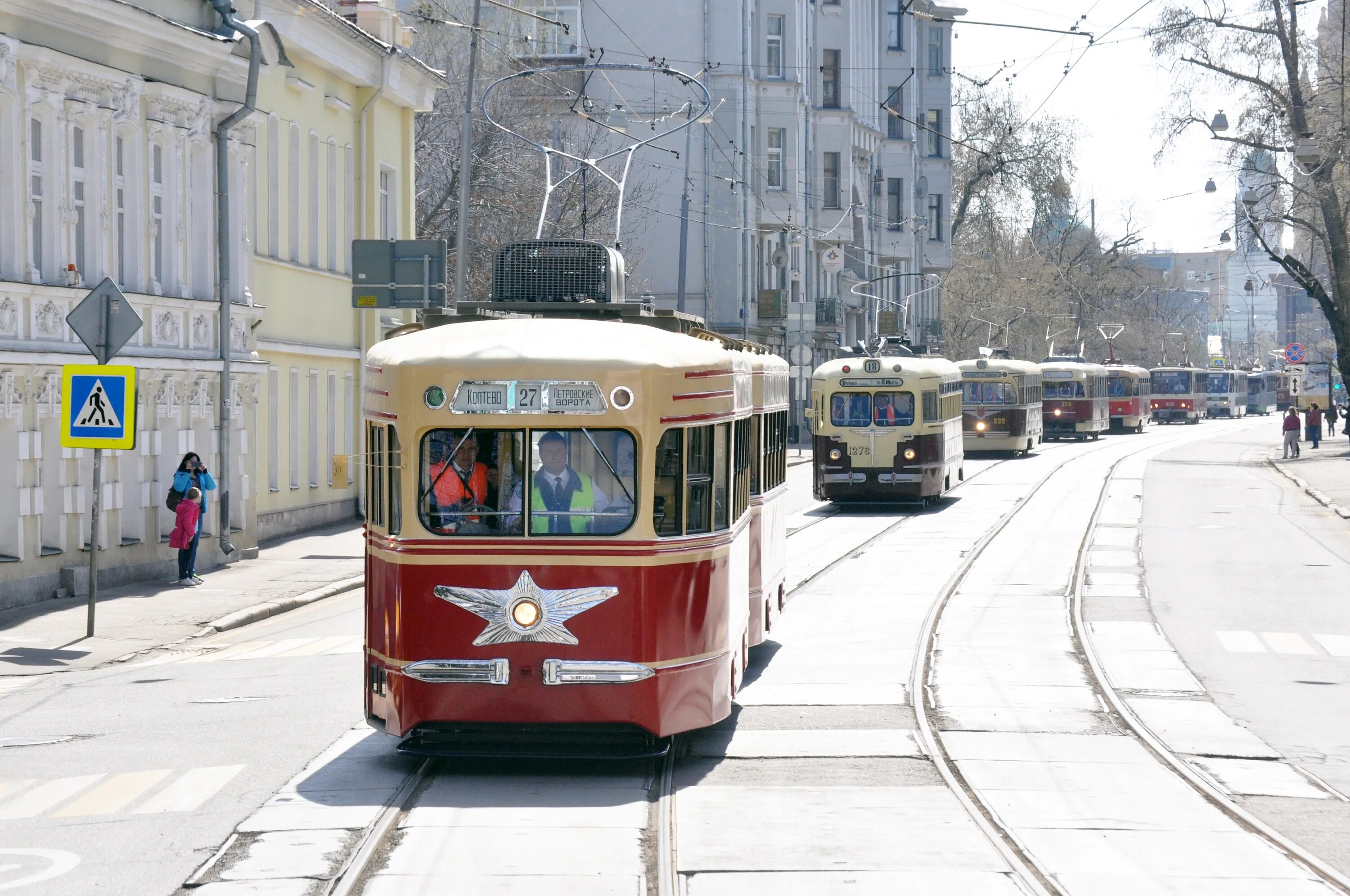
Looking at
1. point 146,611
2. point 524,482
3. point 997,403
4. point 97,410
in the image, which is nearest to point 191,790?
point 524,482

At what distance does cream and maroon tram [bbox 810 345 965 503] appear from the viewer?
105 feet

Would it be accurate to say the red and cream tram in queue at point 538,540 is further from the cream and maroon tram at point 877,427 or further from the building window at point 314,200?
the cream and maroon tram at point 877,427

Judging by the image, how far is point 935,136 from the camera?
9044 centimetres

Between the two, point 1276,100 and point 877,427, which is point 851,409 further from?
point 1276,100

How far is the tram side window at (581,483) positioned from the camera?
32.9 ft

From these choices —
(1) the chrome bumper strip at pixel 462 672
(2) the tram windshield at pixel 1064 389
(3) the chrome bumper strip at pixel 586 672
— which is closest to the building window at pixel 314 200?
(1) the chrome bumper strip at pixel 462 672

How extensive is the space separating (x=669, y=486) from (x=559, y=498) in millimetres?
599

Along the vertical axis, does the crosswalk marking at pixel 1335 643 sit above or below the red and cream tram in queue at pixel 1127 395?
below

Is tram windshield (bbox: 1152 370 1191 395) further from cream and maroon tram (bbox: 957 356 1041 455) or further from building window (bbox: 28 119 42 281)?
building window (bbox: 28 119 42 281)

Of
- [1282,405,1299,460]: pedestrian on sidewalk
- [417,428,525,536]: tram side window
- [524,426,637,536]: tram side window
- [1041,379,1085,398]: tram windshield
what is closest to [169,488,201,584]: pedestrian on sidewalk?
[417,428,525,536]: tram side window

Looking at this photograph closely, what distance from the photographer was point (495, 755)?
10266 mm

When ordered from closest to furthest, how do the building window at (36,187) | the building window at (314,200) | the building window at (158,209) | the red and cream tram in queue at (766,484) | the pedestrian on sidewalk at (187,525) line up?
the red and cream tram in queue at (766,484) → the building window at (36,187) → the pedestrian on sidewalk at (187,525) → the building window at (158,209) → the building window at (314,200)

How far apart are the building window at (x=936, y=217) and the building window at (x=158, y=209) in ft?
227

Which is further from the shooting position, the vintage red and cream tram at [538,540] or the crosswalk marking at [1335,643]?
the crosswalk marking at [1335,643]
